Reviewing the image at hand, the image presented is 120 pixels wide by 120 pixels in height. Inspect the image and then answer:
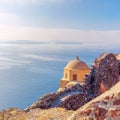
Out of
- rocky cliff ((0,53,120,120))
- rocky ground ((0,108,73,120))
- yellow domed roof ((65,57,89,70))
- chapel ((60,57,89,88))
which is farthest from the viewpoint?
yellow domed roof ((65,57,89,70))

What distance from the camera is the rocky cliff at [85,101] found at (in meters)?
5.80

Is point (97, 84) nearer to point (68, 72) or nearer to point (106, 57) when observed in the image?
point (106, 57)

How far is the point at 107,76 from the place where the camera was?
13320mm

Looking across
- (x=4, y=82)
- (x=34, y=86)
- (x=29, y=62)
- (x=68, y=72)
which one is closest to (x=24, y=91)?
(x=34, y=86)

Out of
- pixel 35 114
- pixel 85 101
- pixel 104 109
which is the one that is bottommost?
pixel 85 101

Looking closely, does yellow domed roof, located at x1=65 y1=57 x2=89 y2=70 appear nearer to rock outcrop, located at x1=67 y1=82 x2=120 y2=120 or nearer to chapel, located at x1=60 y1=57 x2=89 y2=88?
chapel, located at x1=60 y1=57 x2=89 y2=88

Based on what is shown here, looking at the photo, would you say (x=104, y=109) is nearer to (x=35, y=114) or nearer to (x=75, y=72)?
(x=35, y=114)

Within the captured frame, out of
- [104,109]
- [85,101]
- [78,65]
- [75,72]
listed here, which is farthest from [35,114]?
[78,65]

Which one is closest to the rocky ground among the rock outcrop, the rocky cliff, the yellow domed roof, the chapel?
the rocky cliff

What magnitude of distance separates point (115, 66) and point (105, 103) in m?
7.93

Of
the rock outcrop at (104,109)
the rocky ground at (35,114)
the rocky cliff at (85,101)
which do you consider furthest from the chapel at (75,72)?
the rock outcrop at (104,109)

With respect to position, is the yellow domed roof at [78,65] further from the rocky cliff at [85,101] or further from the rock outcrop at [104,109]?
the rock outcrop at [104,109]

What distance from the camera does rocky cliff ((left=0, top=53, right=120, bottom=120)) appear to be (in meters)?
5.80

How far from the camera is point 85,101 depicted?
40.3 feet
